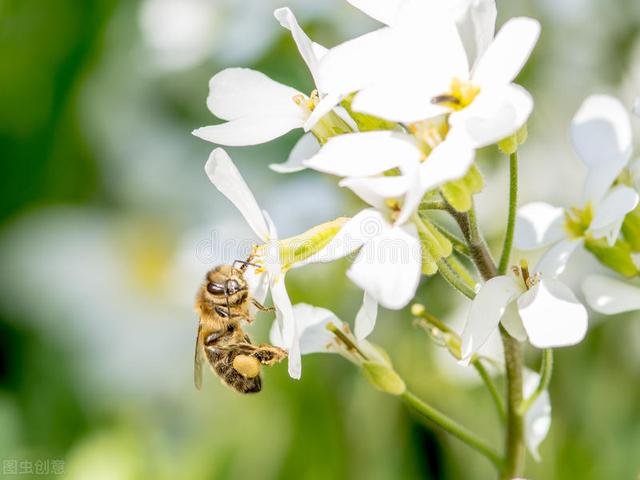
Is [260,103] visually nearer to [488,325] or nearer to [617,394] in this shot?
[488,325]

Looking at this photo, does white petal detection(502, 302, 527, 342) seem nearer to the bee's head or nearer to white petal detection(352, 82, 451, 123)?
white petal detection(352, 82, 451, 123)

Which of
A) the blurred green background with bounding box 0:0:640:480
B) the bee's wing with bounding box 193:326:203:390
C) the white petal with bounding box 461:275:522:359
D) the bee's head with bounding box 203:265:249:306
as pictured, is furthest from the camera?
the blurred green background with bounding box 0:0:640:480

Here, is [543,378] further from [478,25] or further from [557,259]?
[478,25]

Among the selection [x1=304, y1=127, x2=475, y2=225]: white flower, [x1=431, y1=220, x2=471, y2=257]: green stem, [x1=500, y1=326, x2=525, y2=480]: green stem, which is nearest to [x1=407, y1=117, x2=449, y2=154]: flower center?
[x1=304, y1=127, x2=475, y2=225]: white flower

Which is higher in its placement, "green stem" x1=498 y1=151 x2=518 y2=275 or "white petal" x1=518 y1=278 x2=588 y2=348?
"green stem" x1=498 y1=151 x2=518 y2=275

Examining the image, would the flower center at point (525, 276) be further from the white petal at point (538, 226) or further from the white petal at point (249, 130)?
the white petal at point (249, 130)

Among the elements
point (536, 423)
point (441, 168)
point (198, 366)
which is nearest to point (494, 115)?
point (441, 168)
